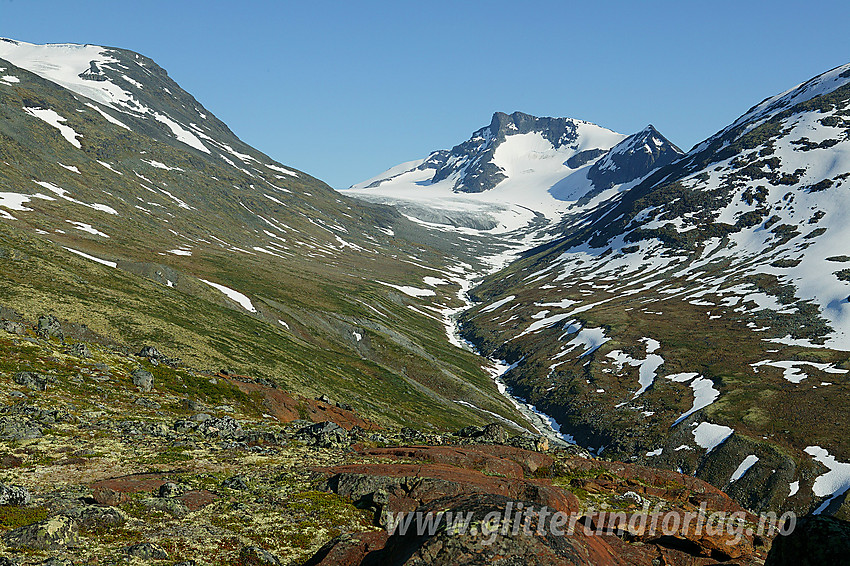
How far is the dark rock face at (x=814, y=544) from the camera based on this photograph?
500 inches

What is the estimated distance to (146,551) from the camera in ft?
57.1

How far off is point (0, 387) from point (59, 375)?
5230 mm

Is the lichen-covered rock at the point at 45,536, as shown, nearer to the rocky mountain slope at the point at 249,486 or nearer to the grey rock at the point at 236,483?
the rocky mountain slope at the point at 249,486

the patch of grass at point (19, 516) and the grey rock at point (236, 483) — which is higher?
the patch of grass at point (19, 516)

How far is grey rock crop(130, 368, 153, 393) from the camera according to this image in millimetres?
44594

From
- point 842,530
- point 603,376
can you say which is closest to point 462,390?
point 603,376

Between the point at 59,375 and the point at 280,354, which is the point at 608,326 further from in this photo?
the point at 59,375

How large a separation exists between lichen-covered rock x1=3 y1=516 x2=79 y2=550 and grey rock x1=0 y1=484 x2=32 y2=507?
11.5ft

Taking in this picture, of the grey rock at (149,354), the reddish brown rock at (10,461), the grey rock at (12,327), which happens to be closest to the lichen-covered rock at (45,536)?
the reddish brown rock at (10,461)

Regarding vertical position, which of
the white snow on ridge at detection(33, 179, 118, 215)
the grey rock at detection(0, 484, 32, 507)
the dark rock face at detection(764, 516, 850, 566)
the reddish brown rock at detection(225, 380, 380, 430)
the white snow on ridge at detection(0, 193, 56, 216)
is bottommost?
the reddish brown rock at detection(225, 380, 380, 430)

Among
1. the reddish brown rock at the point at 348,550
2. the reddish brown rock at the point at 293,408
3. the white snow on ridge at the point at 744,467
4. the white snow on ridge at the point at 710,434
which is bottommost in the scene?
the white snow on ridge at the point at 744,467

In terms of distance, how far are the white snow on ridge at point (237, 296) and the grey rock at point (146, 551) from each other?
8715 cm

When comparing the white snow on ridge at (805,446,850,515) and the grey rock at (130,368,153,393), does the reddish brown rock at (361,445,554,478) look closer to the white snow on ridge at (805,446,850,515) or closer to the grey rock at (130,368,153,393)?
the grey rock at (130,368,153,393)

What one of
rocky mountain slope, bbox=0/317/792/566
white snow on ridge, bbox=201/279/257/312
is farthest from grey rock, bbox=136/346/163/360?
white snow on ridge, bbox=201/279/257/312
